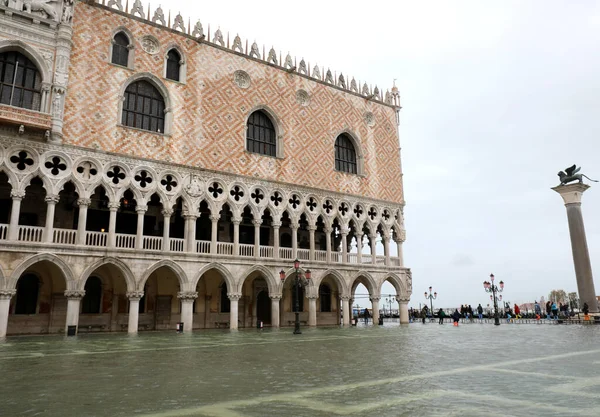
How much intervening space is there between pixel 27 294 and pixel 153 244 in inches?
207

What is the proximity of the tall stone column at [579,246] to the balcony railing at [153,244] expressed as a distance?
1106cm

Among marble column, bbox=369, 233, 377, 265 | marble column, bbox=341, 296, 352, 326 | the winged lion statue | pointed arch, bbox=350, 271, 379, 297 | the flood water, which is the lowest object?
the flood water

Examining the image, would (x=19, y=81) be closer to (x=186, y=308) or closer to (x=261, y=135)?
(x=261, y=135)

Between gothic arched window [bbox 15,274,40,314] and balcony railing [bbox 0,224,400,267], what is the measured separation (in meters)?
1.98

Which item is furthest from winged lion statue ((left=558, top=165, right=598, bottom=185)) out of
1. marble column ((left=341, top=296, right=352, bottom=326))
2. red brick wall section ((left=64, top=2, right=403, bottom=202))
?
marble column ((left=341, top=296, right=352, bottom=326))

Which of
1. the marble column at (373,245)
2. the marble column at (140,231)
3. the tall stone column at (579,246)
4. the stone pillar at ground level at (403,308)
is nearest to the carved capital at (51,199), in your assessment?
the marble column at (140,231)

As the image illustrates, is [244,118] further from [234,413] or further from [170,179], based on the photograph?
[234,413]

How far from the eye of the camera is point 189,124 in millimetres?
21375

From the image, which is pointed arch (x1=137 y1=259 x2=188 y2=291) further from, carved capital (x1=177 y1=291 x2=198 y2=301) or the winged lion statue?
the winged lion statue

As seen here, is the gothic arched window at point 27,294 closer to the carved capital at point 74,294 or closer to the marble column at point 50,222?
the carved capital at point 74,294

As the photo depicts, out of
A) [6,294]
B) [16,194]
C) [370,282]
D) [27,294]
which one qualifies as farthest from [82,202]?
[370,282]

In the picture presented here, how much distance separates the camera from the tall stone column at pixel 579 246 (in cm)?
2311

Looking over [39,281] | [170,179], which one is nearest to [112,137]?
[170,179]

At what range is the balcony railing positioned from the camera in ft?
57.1
